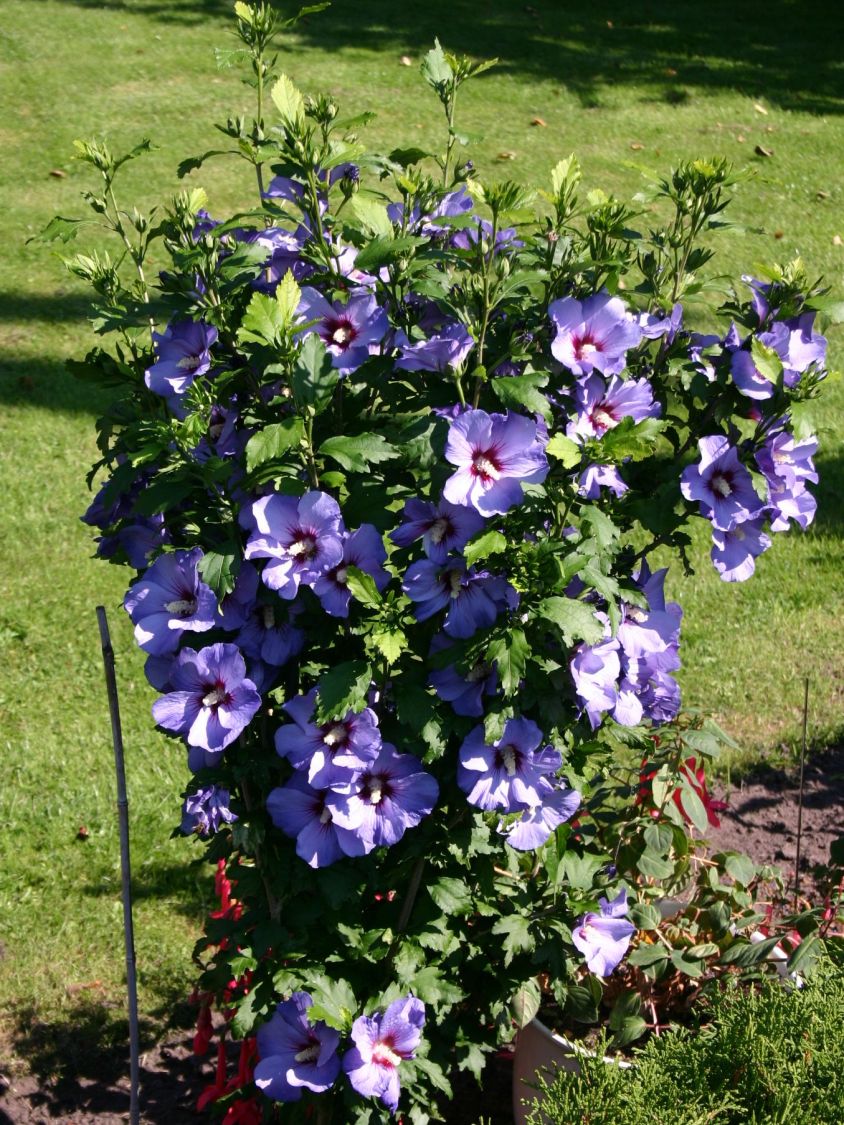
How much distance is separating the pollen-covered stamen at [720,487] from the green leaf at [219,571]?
73cm

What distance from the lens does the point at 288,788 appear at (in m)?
2.01

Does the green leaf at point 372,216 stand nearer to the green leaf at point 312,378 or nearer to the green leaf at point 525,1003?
the green leaf at point 312,378

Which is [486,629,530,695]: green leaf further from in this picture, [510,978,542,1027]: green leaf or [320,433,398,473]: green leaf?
[510,978,542,1027]: green leaf

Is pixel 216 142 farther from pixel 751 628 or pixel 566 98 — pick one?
pixel 751 628

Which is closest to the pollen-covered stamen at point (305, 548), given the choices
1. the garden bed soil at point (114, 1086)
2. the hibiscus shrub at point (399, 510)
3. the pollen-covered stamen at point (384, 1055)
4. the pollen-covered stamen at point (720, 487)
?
the hibiscus shrub at point (399, 510)

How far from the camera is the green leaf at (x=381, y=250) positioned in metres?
1.86

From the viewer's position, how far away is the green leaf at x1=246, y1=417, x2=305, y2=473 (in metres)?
1.80

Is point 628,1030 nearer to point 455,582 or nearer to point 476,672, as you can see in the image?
point 476,672

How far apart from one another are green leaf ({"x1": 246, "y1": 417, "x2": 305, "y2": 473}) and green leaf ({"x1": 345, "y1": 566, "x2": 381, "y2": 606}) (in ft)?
0.66

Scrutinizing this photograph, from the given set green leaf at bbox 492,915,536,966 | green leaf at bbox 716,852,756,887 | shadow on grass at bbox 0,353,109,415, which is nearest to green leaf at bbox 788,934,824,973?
green leaf at bbox 716,852,756,887

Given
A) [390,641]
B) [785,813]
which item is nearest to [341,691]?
[390,641]

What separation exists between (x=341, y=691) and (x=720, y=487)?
0.65 metres

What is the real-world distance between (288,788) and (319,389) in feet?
2.08

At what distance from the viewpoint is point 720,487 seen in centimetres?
192
